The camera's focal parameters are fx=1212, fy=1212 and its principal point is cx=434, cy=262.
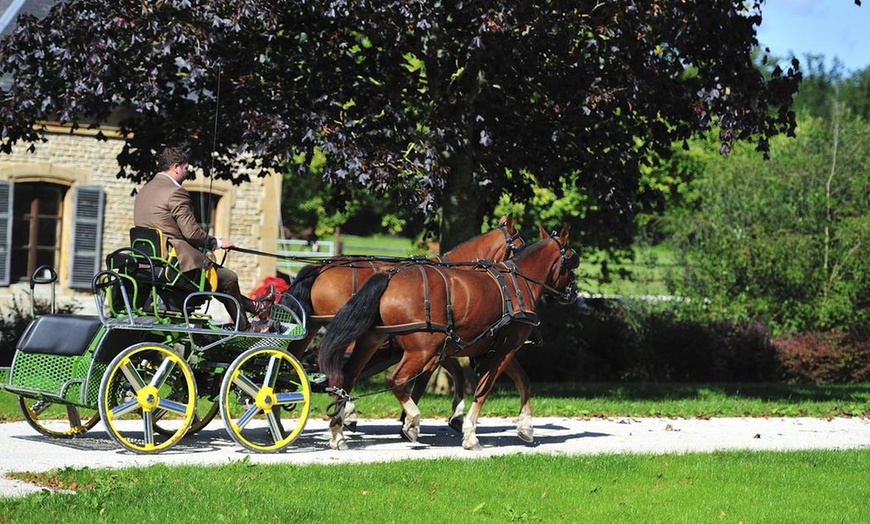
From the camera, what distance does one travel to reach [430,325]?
10414 millimetres

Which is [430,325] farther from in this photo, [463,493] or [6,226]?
[6,226]

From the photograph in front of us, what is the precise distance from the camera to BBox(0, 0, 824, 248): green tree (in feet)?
45.3

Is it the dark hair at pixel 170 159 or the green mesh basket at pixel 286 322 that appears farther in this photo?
the green mesh basket at pixel 286 322

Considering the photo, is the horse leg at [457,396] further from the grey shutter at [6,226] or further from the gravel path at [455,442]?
the grey shutter at [6,226]

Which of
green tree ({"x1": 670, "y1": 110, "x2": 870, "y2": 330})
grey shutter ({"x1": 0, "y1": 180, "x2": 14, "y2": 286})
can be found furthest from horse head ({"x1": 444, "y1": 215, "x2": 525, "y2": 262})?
grey shutter ({"x1": 0, "y1": 180, "x2": 14, "y2": 286})

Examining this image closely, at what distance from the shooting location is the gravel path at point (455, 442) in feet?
30.9

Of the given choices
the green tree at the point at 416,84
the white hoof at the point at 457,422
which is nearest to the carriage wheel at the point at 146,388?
the white hoof at the point at 457,422

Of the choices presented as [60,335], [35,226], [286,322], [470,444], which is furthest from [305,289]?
[35,226]

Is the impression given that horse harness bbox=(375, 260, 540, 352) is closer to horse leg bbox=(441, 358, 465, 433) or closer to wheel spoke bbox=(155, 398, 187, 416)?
horse leg bbox=(441, 358, 465, 433)

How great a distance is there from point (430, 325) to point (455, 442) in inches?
58.3

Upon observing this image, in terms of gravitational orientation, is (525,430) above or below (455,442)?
above

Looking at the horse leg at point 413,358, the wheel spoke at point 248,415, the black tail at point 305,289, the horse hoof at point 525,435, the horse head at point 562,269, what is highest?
the horse head at point 562,269

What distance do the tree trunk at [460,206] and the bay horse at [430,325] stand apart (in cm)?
491

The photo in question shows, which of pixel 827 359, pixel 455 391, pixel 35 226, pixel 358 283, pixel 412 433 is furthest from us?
pixel 35 226
